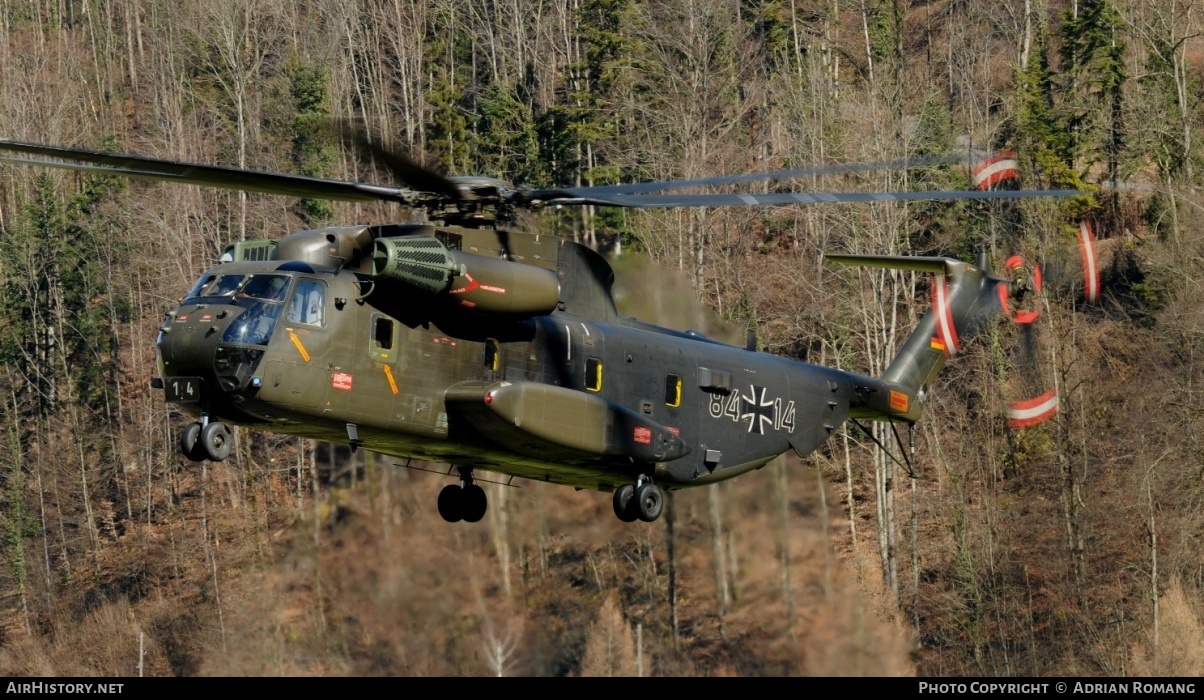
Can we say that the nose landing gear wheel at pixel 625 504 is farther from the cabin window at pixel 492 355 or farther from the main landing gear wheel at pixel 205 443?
the main landing gear wheel at pixel 205 443

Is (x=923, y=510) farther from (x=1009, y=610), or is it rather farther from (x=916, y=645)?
(x=916, y=645)

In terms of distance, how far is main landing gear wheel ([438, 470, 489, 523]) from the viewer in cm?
2030

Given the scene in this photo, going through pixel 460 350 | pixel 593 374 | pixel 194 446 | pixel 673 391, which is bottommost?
pixel 194 446

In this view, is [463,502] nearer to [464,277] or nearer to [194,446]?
[464,277]

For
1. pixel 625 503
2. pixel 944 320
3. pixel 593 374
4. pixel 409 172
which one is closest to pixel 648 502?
pixel 625 503

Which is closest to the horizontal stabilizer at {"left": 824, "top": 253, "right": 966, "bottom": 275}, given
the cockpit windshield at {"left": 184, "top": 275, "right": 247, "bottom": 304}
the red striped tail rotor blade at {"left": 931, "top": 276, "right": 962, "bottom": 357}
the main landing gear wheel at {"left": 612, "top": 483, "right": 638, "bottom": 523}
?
the red striped tail rotor blade at {"left": 931, "top": 276, "right": 962, "bottom": 357}

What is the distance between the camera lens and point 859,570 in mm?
23547

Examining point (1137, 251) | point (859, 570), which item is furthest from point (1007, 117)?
point (859, 570)

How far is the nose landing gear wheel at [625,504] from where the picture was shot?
20.3 meters

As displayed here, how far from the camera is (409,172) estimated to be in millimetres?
17578

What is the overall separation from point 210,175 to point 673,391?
22.4ft

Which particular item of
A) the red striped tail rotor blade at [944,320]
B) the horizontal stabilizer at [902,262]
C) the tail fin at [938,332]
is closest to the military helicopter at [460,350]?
the horizontal stabilizer at [902,262]

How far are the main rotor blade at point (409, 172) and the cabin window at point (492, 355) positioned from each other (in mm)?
1752

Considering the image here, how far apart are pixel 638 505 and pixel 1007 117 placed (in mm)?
37401
